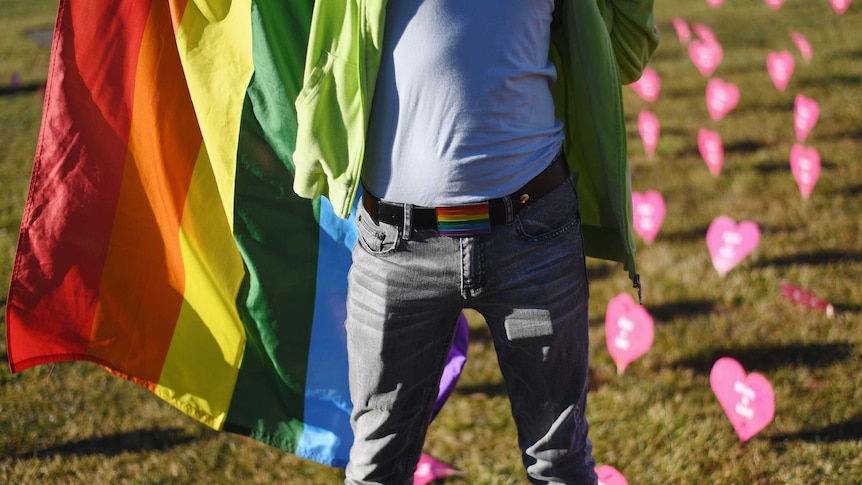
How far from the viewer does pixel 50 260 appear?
2496 millimetres

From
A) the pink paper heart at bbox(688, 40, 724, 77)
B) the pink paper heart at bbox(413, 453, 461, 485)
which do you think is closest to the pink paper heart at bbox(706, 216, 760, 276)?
the pink paper heart at bbox(413, 453, 461, 485)

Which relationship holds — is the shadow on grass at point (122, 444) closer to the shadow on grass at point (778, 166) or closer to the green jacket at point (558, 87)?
the green jacket at point (558, 87)

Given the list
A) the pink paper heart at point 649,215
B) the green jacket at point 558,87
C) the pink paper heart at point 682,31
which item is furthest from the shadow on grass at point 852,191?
the pink paper heart at point 682,31

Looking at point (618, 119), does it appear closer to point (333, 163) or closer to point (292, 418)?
point (333, 163)

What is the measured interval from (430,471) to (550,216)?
1.33m

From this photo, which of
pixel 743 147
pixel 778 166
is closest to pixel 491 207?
pixel 778 166

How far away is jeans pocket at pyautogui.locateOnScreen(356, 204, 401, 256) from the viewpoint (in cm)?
182

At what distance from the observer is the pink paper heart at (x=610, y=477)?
262 centimetres

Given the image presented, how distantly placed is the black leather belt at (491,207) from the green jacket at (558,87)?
3.1 inches

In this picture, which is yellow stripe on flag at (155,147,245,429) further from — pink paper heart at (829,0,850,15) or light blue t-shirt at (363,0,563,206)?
pink paper heart at (829,0,850,15)

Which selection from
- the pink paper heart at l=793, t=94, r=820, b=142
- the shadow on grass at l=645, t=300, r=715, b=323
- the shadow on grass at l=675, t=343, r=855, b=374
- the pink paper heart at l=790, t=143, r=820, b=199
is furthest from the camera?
the pink paper heart at l=793, t=94, r=820, b=142

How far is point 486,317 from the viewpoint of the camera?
1973mm

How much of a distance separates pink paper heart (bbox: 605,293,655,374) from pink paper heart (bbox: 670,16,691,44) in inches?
230

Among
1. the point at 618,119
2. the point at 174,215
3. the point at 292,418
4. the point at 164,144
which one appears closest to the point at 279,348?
the point at 292,418
